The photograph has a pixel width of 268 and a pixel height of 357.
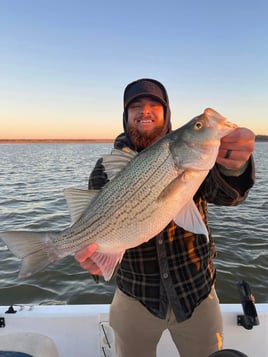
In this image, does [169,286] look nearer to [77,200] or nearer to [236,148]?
[77,200]

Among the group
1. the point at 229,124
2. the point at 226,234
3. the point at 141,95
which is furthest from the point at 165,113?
the point at 226,234

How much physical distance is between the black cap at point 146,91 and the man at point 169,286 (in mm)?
158

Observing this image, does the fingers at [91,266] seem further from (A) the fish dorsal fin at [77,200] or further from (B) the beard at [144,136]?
(B) the beard at [144,136]

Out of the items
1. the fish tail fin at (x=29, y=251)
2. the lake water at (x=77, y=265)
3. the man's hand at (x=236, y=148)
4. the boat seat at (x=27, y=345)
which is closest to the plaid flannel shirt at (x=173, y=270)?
the man's hand at (x=236, y=148)

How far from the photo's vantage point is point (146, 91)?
3236 mm

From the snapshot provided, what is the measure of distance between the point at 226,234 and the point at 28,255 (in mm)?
8084

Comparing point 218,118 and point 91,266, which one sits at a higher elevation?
point 218,118

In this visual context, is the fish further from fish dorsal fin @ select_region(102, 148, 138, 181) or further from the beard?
the beard

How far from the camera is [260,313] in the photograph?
3861 millimetres

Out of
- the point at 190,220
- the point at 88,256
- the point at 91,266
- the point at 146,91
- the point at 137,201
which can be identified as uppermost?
the point at 146,91

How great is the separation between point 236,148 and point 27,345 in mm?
2341

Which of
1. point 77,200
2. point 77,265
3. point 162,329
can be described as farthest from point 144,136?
point 77,265

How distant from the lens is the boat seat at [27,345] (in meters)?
2.87

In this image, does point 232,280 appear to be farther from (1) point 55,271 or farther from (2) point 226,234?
(1) point 55,271
